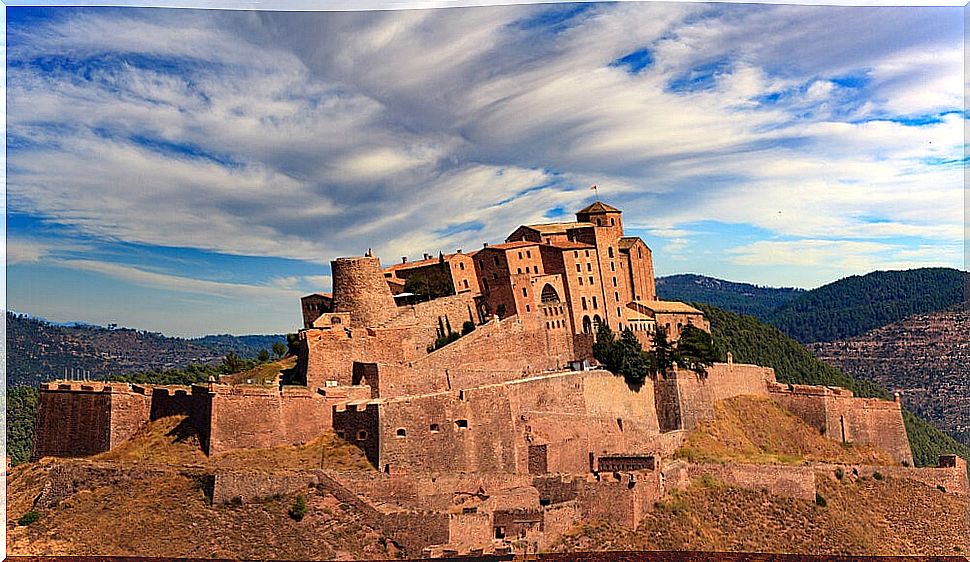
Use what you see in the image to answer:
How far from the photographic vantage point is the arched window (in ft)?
68.5

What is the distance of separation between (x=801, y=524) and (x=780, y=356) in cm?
2346

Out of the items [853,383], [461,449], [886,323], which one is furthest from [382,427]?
[886,323]

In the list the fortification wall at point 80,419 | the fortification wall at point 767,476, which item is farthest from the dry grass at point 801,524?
the fortification wall at point 80,419

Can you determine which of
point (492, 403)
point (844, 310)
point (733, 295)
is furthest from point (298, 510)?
point (844, 310)

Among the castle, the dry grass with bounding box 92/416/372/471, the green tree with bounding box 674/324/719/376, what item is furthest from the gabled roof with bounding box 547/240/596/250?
the dry grass with bounding box 92/416/372/471

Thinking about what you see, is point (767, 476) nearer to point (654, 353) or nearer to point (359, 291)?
point (654, 353)

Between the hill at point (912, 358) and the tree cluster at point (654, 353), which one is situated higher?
the hill at point (912, 358)

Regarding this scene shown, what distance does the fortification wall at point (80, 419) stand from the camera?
14.5 m

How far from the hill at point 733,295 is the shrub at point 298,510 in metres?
16.8

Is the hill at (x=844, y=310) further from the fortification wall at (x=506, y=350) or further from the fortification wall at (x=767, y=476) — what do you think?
the fortification wall at (x=767, y=476)

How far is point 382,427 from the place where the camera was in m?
14.5

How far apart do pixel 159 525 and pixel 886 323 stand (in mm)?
47929

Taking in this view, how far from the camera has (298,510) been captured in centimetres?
1291

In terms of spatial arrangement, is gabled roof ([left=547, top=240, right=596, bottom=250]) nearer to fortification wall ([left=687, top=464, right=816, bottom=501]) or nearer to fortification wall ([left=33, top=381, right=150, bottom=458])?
fortification wall ([left=687, top=464, right=816, bottom=501])
